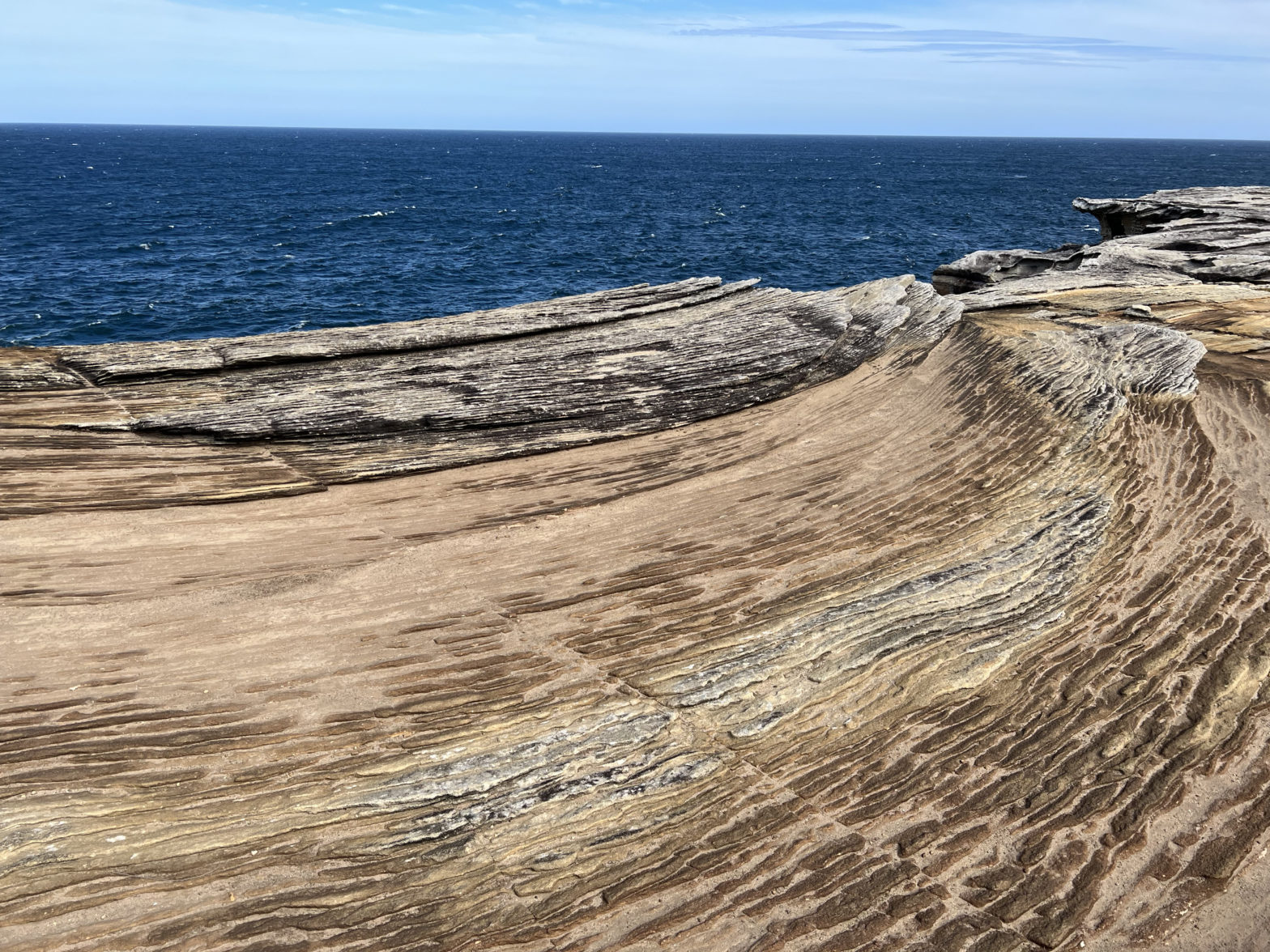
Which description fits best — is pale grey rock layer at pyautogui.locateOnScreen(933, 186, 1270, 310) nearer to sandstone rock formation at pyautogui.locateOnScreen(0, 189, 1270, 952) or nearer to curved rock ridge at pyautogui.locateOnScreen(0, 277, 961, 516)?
sandstone rock formation at pyautogui.locateOnScreen(0, 189, 1270, 952)

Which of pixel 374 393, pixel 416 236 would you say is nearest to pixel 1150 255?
pixel 374 393

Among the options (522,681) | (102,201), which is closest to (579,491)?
(522,681)

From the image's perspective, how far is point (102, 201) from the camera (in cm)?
8488

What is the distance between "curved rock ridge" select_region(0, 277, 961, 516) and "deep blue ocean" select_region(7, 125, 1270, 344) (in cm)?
2483

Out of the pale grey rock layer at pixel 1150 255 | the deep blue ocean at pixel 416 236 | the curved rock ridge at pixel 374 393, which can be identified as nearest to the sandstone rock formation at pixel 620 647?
the curved rock ridge at pixel 374 393

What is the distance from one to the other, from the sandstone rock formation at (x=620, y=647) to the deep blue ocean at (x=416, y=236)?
2735 cm

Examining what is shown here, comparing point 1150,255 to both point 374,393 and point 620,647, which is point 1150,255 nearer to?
point 374,393

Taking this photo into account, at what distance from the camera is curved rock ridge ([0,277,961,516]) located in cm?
1452

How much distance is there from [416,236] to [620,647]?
64032 millimetres

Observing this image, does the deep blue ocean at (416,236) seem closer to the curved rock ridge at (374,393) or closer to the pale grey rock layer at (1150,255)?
the pale grey rock layer at (1150,255)

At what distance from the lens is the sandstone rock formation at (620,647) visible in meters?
8.00

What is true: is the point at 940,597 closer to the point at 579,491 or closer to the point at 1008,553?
the point at 1008,553

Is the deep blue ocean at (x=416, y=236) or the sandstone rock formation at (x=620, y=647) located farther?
the deep blue ocean at (x=416, y=236)

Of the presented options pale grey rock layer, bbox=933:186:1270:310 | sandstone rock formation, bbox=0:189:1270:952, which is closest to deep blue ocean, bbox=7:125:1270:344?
pale grey rock layer, bbox=933:186:1270:310
